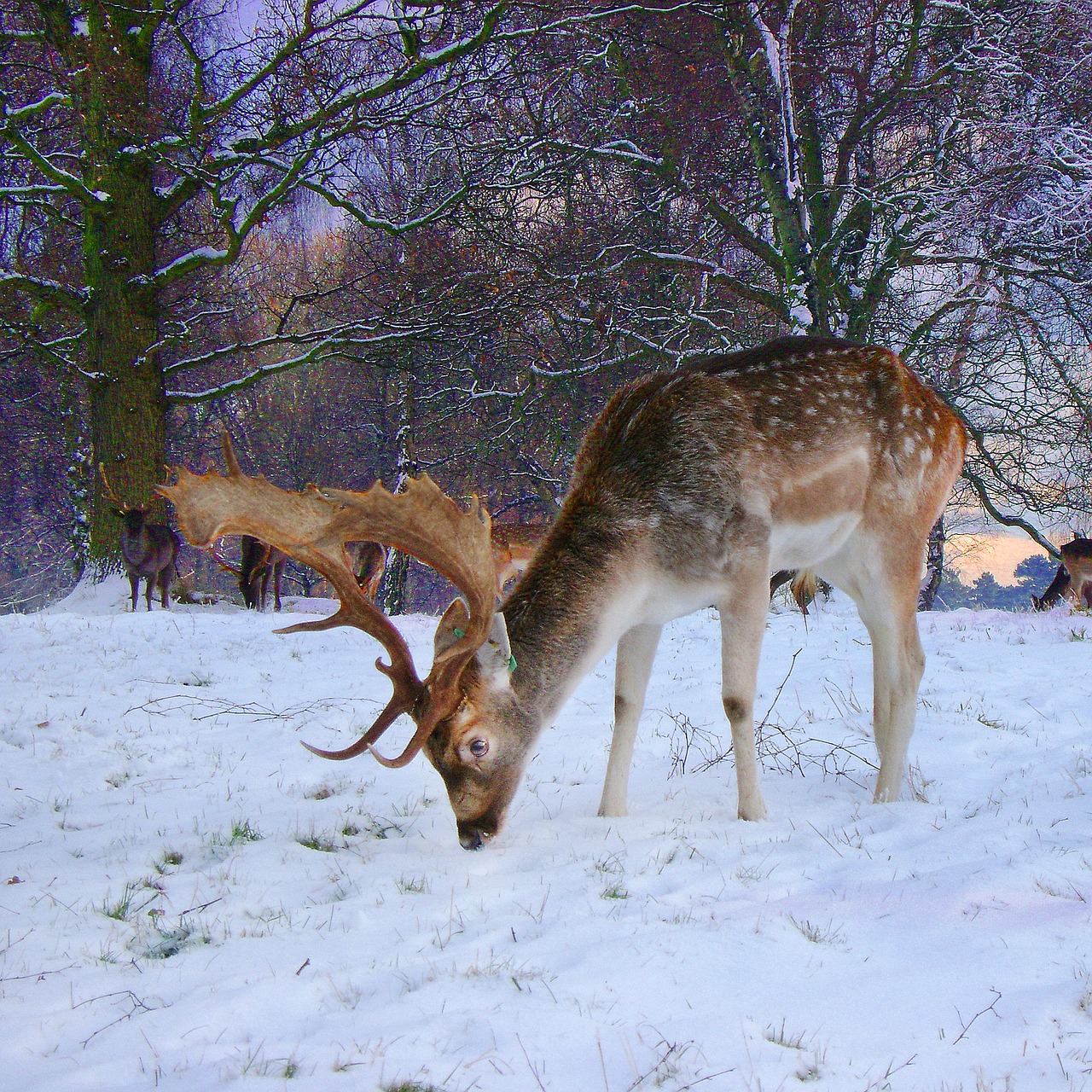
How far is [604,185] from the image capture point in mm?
14820

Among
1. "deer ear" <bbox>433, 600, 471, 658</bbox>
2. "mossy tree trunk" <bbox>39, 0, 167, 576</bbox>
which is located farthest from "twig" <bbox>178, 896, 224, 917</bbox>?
"mossy tree trunk" <bbox>39, 0, 167, 576</bbox>

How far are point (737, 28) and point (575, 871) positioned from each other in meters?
12.5

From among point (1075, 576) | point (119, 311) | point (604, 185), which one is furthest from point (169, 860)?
point (1075, 576)

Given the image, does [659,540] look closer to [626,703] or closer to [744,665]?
[744,665]

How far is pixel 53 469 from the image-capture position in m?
26.0

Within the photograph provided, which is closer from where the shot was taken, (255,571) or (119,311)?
(119,311)

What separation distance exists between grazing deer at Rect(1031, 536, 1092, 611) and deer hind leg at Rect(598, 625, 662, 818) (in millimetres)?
14018


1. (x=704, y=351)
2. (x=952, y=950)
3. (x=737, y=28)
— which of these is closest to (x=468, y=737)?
(x=952, y=950)

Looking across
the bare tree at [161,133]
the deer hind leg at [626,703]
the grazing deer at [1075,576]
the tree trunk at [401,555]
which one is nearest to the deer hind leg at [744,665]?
the deer hind leg at [626,703]

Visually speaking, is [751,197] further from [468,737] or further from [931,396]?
[468,737]

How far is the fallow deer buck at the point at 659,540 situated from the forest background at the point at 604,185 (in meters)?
7.64

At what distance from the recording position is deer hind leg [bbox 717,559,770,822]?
4.38 meters

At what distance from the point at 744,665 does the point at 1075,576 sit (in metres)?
15.0

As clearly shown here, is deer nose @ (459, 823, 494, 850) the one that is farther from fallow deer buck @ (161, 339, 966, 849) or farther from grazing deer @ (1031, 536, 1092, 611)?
grazing deer @ (1031, 536, 1092, 611)
